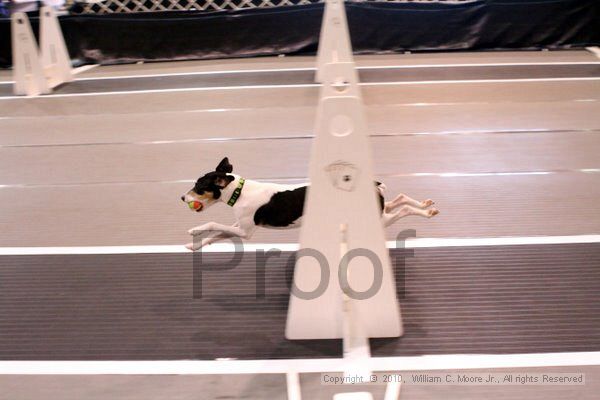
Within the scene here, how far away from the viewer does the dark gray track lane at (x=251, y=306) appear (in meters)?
2.09

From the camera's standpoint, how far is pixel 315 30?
861 centimetres

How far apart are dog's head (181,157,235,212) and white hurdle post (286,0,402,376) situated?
689 mm

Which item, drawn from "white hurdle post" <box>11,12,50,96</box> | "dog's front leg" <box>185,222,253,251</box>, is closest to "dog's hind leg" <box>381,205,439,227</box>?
"dog's front leg" <box>185,222,253,251</box>

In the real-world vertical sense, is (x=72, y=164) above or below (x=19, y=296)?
above

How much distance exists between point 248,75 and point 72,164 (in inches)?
132

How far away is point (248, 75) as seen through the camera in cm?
728

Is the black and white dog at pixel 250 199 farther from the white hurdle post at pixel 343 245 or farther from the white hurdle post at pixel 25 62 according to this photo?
the white hurdle post at pixel 25 62

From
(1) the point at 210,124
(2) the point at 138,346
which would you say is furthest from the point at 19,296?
(1) the point at 210,124

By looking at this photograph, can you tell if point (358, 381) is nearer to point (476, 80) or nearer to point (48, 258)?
point (48, 258)

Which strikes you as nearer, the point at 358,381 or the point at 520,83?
the point at 358,381

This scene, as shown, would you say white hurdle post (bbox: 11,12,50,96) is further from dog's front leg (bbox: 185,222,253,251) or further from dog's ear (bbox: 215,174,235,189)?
dog's ear (bbox: 215,174,235,189)

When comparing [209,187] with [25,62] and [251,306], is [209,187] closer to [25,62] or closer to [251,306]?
[251,306]

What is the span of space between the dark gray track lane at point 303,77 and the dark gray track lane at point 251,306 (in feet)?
14.0

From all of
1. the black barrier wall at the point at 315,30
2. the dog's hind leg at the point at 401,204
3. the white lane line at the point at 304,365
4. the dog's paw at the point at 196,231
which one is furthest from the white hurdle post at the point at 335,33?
the white lane line at the point at 304,365
